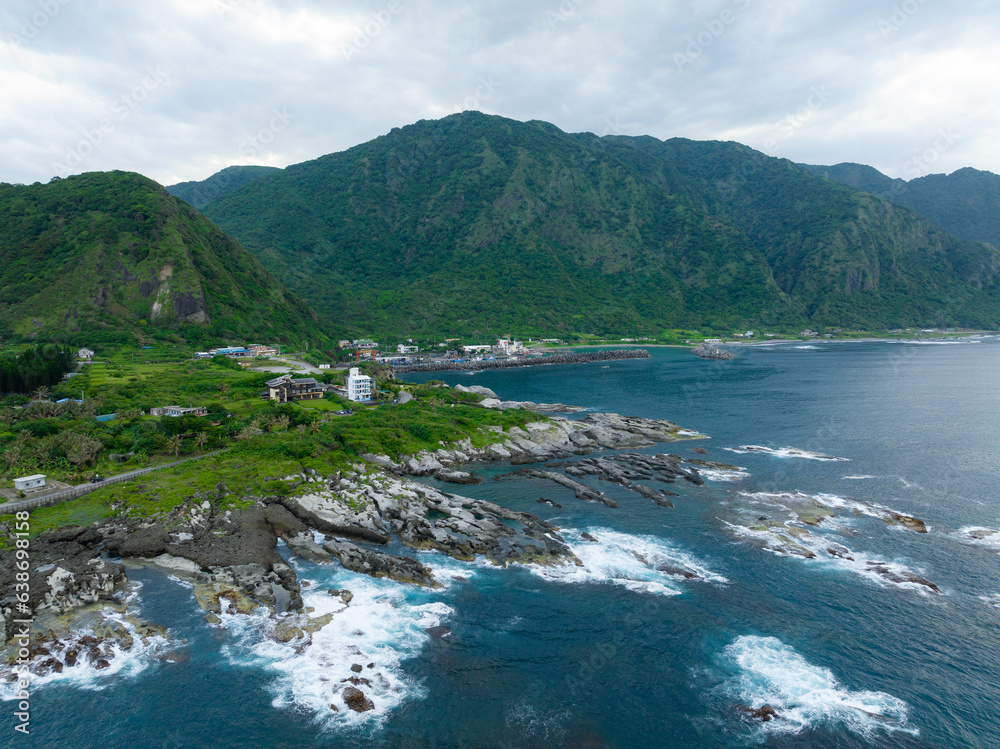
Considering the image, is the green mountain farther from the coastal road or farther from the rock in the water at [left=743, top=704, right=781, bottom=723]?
the rock in the water at [left=743, top=704, right=781, bottom=723]

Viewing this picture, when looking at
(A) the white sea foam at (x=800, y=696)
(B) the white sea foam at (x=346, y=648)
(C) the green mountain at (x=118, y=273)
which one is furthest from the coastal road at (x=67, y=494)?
(C) the green mountain at (x=118, y=273)

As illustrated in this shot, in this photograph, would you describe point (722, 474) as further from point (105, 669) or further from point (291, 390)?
point (291, 390)

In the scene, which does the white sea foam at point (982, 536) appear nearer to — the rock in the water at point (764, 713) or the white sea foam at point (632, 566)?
the white sea foam at point (632, 566)

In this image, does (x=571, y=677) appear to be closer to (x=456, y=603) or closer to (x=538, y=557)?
(x=456, y=603)

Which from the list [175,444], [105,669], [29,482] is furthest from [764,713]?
[175,444]

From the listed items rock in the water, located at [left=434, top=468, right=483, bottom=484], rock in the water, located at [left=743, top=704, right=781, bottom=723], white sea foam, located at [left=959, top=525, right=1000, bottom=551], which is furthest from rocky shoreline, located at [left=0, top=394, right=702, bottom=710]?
white sea foam, located at [left=959, top=525, right=1000, bottom=551]

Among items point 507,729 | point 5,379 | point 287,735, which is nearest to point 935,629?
point 507,729
